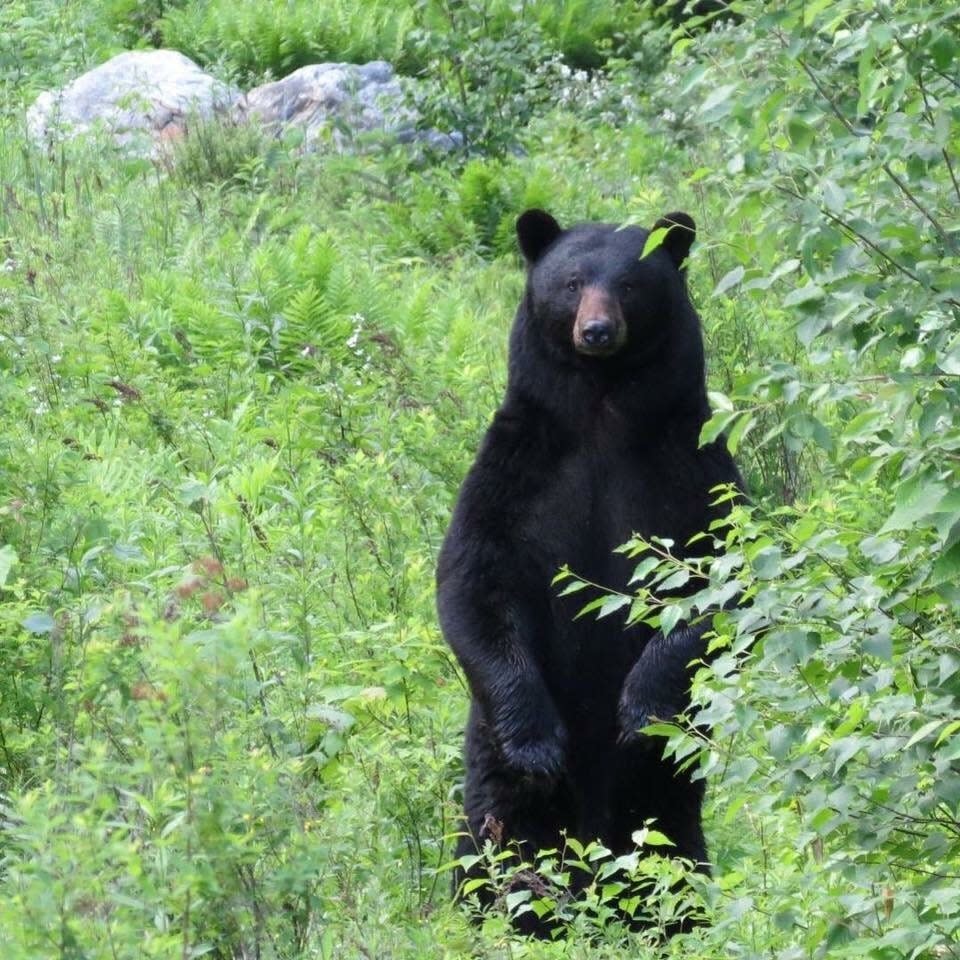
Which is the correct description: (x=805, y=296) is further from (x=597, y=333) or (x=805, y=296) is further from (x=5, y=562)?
(x=5, y=562)

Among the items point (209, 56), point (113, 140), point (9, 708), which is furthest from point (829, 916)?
point (209, 56)

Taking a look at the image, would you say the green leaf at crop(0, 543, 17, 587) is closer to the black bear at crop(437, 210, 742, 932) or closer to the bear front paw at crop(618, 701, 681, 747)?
the black bear at crop(437, 210, 742, 932)

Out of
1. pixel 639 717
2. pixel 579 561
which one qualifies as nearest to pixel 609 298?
pixel 579 561

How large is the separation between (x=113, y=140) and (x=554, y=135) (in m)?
2.96

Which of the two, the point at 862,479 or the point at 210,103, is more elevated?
the point at 210,103

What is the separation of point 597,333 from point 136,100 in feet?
27.4

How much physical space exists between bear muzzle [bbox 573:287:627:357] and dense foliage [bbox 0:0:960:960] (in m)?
0.63

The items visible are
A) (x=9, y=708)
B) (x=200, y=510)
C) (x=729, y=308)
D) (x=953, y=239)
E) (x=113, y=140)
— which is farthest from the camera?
(x=113, y=140)

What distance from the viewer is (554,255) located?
6.10m

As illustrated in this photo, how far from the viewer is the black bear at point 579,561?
5559 mm

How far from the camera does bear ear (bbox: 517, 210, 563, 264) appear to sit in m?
6.18

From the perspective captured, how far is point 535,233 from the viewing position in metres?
6.21

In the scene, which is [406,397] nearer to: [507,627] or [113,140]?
[507,627]

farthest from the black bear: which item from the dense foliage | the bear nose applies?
the dense foliage
